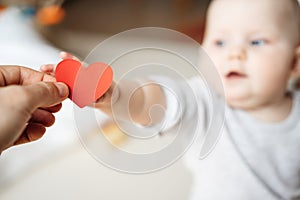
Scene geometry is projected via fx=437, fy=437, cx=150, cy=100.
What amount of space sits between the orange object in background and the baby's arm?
581mm

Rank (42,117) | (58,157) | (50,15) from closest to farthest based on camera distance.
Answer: (42,117) → (58,157) → (50,15)

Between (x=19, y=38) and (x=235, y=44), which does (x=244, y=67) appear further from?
(x=19, y=38)

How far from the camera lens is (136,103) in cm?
53

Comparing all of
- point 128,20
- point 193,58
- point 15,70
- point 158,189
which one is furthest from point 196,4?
point 15,70

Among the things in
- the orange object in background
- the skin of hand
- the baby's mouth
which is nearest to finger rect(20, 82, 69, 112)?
the skin of hand

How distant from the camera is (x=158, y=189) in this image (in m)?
0.69

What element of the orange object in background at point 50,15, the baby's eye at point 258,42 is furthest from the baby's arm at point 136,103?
the orange object in background at point 50,15

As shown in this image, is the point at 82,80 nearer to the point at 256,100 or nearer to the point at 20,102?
the point at 20,102

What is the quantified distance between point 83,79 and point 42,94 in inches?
2.3

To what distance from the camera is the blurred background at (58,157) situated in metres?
0.69

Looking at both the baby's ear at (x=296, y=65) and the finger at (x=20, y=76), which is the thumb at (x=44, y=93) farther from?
the baby's ear at (x=296, y=65)

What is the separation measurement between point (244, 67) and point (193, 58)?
1.25 feet

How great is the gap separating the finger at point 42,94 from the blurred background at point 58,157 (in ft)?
1.01

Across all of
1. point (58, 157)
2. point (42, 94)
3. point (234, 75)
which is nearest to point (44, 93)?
point (42, 94)
